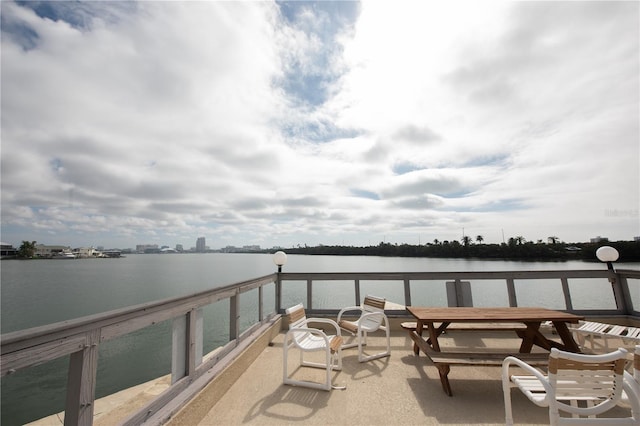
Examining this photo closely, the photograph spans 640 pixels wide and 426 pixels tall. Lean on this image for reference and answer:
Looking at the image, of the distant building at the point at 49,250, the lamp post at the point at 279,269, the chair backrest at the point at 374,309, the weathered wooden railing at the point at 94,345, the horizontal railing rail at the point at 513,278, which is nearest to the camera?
Answer: the weathered wooden railing at the point at 94,345

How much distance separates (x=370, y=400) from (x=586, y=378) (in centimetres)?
176

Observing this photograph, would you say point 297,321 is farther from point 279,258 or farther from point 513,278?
point 513,278

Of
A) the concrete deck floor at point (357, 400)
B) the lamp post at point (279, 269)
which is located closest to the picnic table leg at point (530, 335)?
the concrete deck floor at point (357, 400)

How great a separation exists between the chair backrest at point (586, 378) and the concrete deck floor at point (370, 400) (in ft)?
2.86

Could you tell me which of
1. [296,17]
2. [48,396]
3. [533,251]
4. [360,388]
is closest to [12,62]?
[296,17]

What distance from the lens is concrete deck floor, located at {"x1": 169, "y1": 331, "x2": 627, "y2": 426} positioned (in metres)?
2.43

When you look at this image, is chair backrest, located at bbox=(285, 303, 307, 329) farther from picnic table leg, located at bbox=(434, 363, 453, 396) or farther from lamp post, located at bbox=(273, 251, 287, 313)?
picnic table leg, located at bbox=(434, 363, 453, 396)

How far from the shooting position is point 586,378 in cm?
171

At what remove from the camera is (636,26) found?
416 centimetres

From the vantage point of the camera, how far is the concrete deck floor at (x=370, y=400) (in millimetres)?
2430

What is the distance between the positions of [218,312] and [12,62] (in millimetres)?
14074

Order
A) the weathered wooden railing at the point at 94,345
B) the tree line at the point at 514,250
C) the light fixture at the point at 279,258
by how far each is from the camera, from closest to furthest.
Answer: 1. the weathered wooden railing at the point at 94,345
2. the light fixture at the point at 279,258
3. the tree line at the point at 514,250

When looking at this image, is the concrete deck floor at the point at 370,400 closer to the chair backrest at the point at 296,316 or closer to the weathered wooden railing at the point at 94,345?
the weathered wooden railing at the point at 94,345

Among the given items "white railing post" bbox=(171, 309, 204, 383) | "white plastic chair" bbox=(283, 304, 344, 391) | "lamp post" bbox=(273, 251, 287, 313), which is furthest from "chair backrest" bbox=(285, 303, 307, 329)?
"lamp post" bbox=(273, 251, 287, 313)
